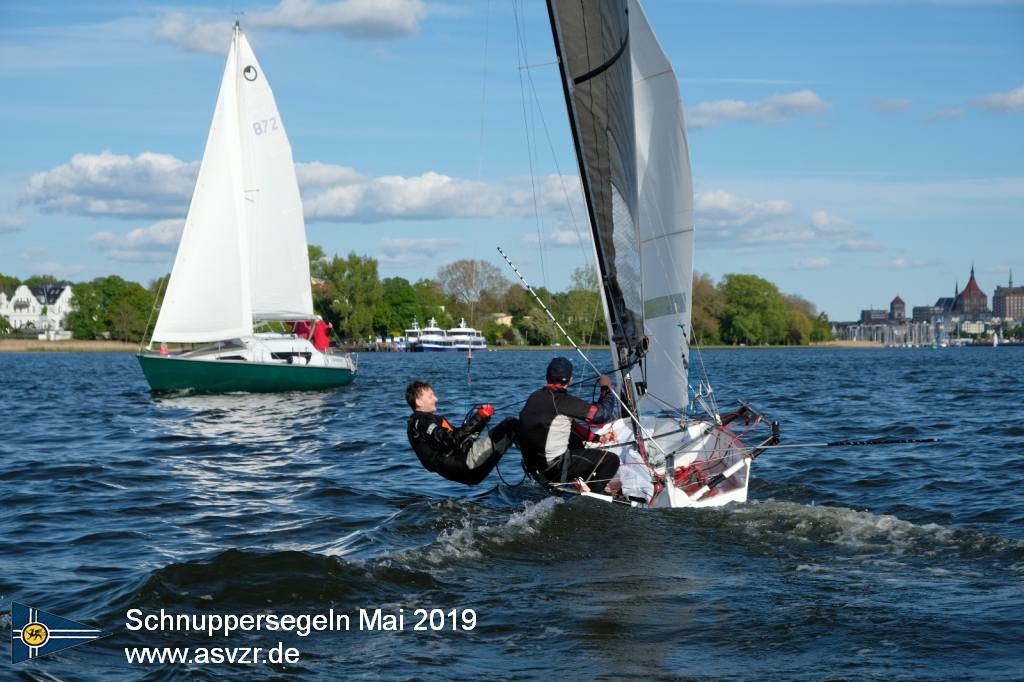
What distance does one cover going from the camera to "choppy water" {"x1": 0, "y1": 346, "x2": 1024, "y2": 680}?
641 cm

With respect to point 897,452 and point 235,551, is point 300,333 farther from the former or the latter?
point 235,551

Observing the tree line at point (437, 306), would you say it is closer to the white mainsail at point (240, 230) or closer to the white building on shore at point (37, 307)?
the white building on shore at point (37, 307)

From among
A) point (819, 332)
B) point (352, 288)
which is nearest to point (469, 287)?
point (352, 288)

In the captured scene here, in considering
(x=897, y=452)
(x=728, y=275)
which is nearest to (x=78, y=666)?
(x=897, y=452)

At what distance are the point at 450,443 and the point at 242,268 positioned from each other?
20.8m

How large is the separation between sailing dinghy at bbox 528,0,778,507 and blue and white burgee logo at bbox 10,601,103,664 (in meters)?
5.61

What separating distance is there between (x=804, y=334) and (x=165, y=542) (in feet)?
475

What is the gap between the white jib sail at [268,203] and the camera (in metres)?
31.7

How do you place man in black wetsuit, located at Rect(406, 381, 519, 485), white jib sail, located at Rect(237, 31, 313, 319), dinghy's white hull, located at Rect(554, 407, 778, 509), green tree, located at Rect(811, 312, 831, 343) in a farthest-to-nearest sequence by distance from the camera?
green tree, located at Rect(811, 312, 831, 343), white jib sail, located at Rect(237, 31, 313, 319), dinghy's white hull, located at Rect(554, 407, 778, 509), man in black wetsuit, located at Rect(406, 381, 519, 485)

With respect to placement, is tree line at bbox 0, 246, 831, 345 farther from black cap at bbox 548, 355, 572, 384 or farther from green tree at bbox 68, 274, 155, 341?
black cap at bbox 548, 355, 572, 384

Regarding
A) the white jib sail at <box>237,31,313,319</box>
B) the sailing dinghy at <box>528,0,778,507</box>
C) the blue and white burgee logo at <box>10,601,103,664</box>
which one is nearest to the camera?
the blue and white burgee logo at <box>10,601,103,664</box>

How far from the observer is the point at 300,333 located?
115 feet

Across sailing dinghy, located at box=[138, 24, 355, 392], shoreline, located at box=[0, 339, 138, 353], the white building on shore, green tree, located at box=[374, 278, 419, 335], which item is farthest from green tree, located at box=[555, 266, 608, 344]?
the white building on shore

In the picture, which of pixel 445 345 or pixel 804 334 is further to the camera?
pixel 804 334
